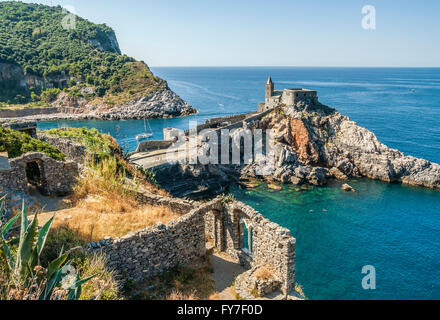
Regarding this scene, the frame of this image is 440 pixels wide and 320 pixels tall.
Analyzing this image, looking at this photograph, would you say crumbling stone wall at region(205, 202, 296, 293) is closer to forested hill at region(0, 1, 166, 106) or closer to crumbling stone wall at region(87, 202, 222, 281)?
→ crumbling stone wall at region(87, 202, 222, 281)

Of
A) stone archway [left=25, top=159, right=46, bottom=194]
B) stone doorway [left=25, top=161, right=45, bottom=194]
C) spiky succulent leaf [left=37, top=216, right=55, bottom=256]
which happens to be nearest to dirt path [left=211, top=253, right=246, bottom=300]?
spiky succulent leaf [left=37, top=216, right=55, bottom=256]

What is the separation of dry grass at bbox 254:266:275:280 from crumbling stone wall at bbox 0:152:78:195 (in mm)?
10143

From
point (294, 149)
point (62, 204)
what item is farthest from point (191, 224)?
point (294, 149)

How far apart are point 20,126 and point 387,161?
50.8 meters

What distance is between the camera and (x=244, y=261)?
13297 millimetres

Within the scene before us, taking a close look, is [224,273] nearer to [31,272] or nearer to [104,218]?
[104,218]

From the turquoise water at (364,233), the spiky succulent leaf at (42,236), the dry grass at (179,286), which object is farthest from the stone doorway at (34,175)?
the turquoise water at (364,233)

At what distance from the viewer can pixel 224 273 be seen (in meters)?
12.6

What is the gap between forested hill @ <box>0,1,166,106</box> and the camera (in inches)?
3920

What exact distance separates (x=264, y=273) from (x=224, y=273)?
182 centimetres

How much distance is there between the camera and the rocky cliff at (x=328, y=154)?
160ft
